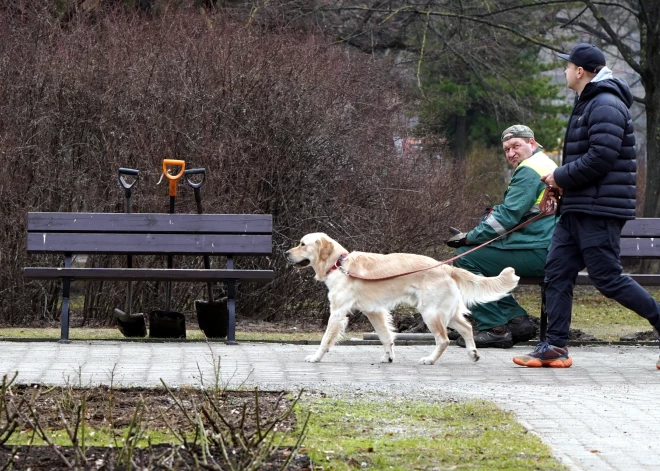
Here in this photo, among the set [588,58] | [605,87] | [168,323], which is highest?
[588,58]

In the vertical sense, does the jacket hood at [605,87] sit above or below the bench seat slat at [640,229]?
above

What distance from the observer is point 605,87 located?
7953 mm

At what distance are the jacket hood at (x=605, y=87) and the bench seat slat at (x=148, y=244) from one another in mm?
3114

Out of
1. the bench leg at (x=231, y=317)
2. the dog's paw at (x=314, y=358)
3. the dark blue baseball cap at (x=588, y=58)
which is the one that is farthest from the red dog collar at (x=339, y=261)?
the dark blue baseball cap at (x=588, y=58)

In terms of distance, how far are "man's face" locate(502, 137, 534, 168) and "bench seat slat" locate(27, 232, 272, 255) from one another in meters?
2.13

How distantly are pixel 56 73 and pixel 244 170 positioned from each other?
7.12ft

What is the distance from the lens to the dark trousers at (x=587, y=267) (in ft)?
26.1

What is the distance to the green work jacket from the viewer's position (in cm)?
923

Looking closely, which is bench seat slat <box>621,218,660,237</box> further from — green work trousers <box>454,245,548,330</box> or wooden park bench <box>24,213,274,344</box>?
wooden park bench <box>24,213,274,344</box>

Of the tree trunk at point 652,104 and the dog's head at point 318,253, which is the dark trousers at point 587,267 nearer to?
the dog's head at point 318,253

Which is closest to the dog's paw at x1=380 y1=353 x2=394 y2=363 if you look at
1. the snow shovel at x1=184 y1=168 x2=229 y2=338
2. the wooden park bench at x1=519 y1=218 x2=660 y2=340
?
the snow shovel at x1=184 y1=168 x2=229 y2=338

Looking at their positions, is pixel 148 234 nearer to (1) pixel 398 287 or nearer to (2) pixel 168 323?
(2) pixel 168 323

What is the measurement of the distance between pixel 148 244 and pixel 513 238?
9.90 ft

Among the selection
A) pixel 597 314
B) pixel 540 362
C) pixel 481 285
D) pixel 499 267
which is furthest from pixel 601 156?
pixel 597 314
